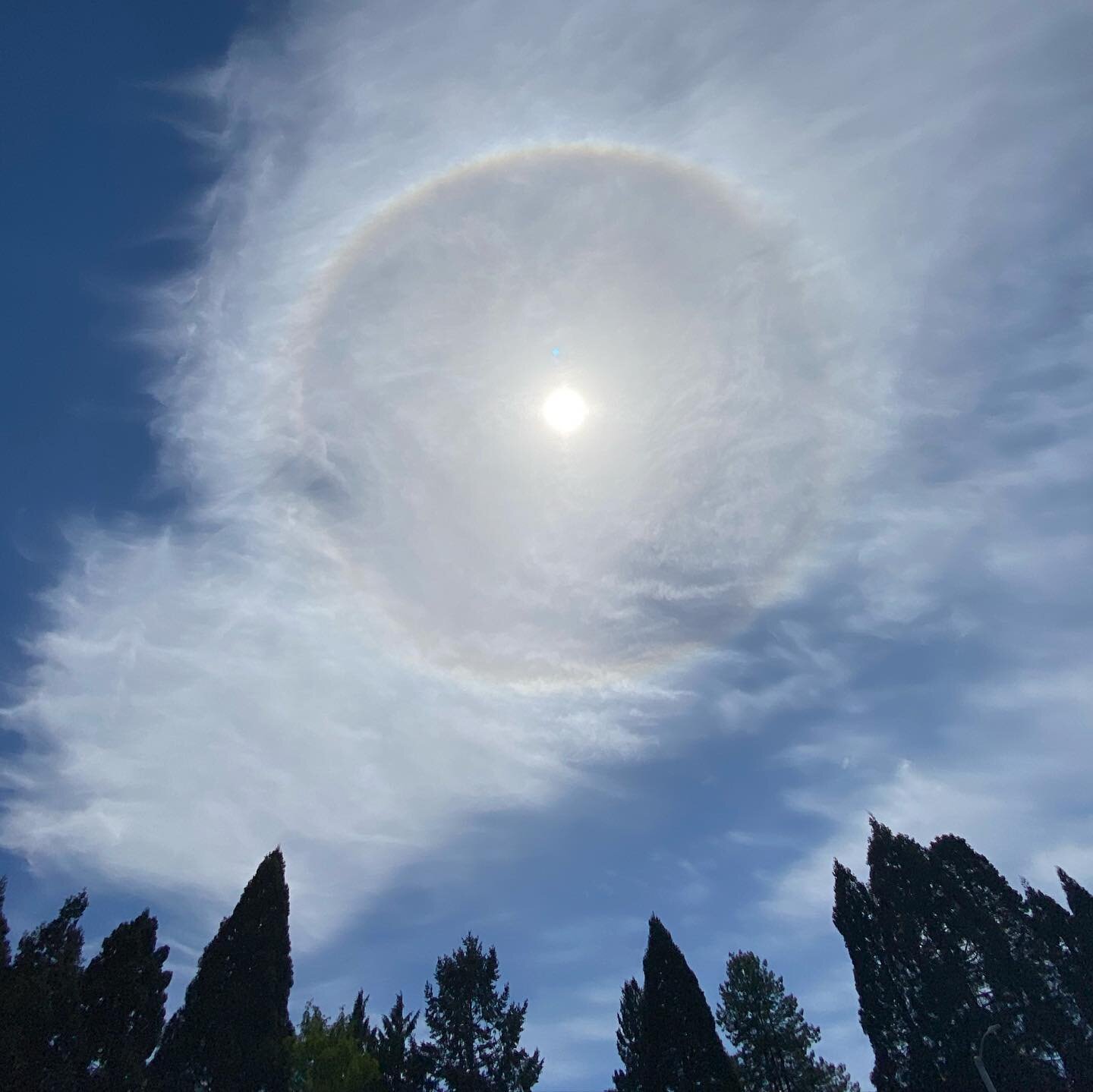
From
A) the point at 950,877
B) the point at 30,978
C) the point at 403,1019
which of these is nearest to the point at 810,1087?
the point at 950,877

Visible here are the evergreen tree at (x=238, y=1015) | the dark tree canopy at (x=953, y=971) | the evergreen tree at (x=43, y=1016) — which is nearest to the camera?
the evergreen tree at (x=43, y=1016)

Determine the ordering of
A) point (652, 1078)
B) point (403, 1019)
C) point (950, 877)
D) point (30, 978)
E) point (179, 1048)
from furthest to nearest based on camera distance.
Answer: point (950, 877)
point (403, 1019)
point (652, 1078)
point (179, 1048)
point (30, 978)

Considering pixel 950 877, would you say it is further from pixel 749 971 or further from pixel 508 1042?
pixel 508 1042

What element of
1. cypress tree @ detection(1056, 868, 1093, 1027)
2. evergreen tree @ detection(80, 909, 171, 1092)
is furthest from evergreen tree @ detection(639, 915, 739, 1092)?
evergreen tree @ detection(80, 909, 171, 1092)

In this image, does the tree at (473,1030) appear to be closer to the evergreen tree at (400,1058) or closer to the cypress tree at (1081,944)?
the evergreen tree at (400,1058)

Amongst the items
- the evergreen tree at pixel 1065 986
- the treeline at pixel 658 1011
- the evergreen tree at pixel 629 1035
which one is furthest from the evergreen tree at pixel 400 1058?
the evergreen tree at pixel 1065 986

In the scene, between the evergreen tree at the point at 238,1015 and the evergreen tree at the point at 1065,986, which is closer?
the evergreen tree at the point at 238,1015
